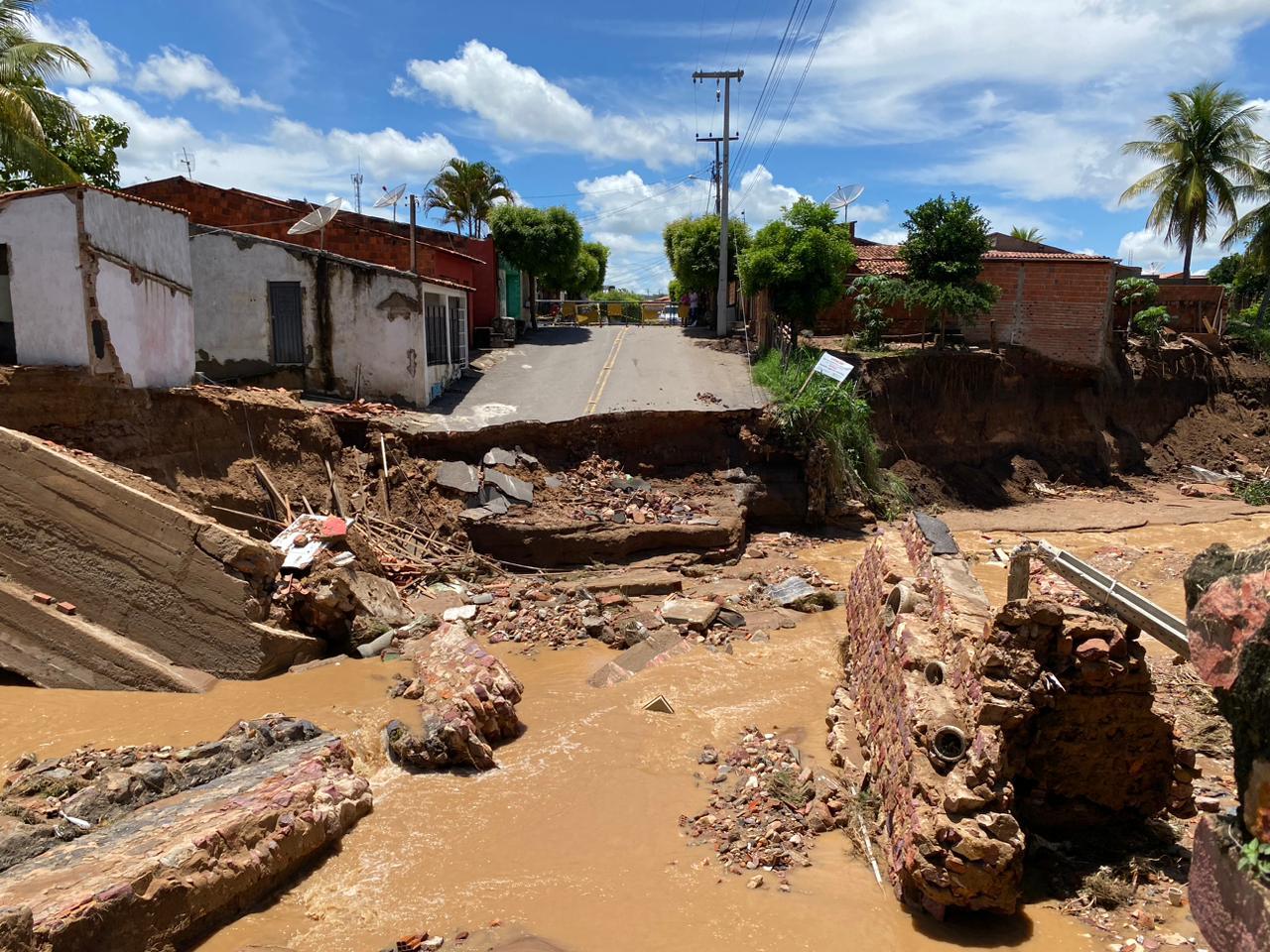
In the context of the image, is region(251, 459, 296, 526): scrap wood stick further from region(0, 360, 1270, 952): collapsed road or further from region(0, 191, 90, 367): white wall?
region(0, 191, 90, 367): white wall

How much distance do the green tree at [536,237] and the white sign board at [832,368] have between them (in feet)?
41.5

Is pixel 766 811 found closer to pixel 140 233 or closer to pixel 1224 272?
pixel 140 233

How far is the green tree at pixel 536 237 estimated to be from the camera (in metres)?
26.8

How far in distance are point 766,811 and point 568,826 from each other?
1529mm

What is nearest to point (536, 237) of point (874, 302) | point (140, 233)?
point (874, 302)

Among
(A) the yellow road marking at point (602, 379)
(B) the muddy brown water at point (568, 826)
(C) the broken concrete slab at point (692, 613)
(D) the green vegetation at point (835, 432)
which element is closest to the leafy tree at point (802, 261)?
(D) the green vegetation at point (835, 432)

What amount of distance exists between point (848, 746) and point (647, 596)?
17.5ft

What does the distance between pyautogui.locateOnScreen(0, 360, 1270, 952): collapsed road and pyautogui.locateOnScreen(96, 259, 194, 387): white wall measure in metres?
0.47

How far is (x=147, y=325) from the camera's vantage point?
1158 cm

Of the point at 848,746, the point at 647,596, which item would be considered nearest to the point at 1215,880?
the point at 848,746

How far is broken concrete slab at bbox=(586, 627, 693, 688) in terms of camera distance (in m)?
9.38

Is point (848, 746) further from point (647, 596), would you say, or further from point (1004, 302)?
point (1004, 302)

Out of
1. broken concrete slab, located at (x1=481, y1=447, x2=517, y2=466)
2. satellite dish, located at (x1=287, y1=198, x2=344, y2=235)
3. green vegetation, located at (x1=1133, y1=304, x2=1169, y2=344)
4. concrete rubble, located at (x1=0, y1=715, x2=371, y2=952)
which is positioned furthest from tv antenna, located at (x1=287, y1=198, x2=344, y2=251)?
green vegetation, located at (x1=1133, y1=304, x2=1169, y2=344)

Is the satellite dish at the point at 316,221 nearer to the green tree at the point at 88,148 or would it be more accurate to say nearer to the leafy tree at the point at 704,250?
the green tree at the point at 88,148
